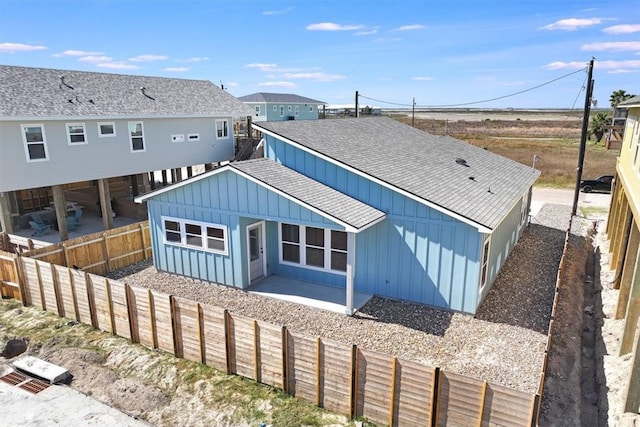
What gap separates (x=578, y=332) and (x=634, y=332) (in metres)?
2.04

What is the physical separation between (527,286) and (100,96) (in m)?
20.5

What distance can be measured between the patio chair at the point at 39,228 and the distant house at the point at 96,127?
1.53 m

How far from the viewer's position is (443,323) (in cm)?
1152

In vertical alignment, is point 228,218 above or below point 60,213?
above

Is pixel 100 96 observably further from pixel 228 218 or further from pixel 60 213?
pixel 228 218

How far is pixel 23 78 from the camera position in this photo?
19.0 meters

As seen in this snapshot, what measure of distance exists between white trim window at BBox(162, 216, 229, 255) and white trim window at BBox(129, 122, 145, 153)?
8484 millimetres

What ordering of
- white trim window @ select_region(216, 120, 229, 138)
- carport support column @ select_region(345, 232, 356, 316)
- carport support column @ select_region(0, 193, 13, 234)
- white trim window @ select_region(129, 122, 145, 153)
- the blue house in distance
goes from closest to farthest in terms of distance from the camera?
carport support column @ select_region(345, 232, 356, 316), the blue house in distance, carport support column @ select_region(0, 193, 13, 234), white trim window @ select_region(129, 122, 145, 153), white trim window @ select_region(216, 120, 229, 138)

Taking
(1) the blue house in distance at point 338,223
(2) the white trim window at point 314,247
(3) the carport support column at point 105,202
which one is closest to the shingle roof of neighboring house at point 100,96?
(3) the carport support column at point 105,202

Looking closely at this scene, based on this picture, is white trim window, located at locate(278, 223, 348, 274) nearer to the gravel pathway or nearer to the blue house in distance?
the blue house in distance

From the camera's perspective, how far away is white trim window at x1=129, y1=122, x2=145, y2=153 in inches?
835

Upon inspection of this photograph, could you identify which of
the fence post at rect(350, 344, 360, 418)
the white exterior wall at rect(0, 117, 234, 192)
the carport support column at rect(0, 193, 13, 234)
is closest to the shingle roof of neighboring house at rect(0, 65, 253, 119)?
the white exterior wall at rect(0, 117, 234, 192)

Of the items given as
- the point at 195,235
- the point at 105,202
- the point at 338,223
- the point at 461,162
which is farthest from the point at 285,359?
the point at 105,202

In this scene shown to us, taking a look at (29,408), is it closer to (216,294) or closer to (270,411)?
(270,411)
